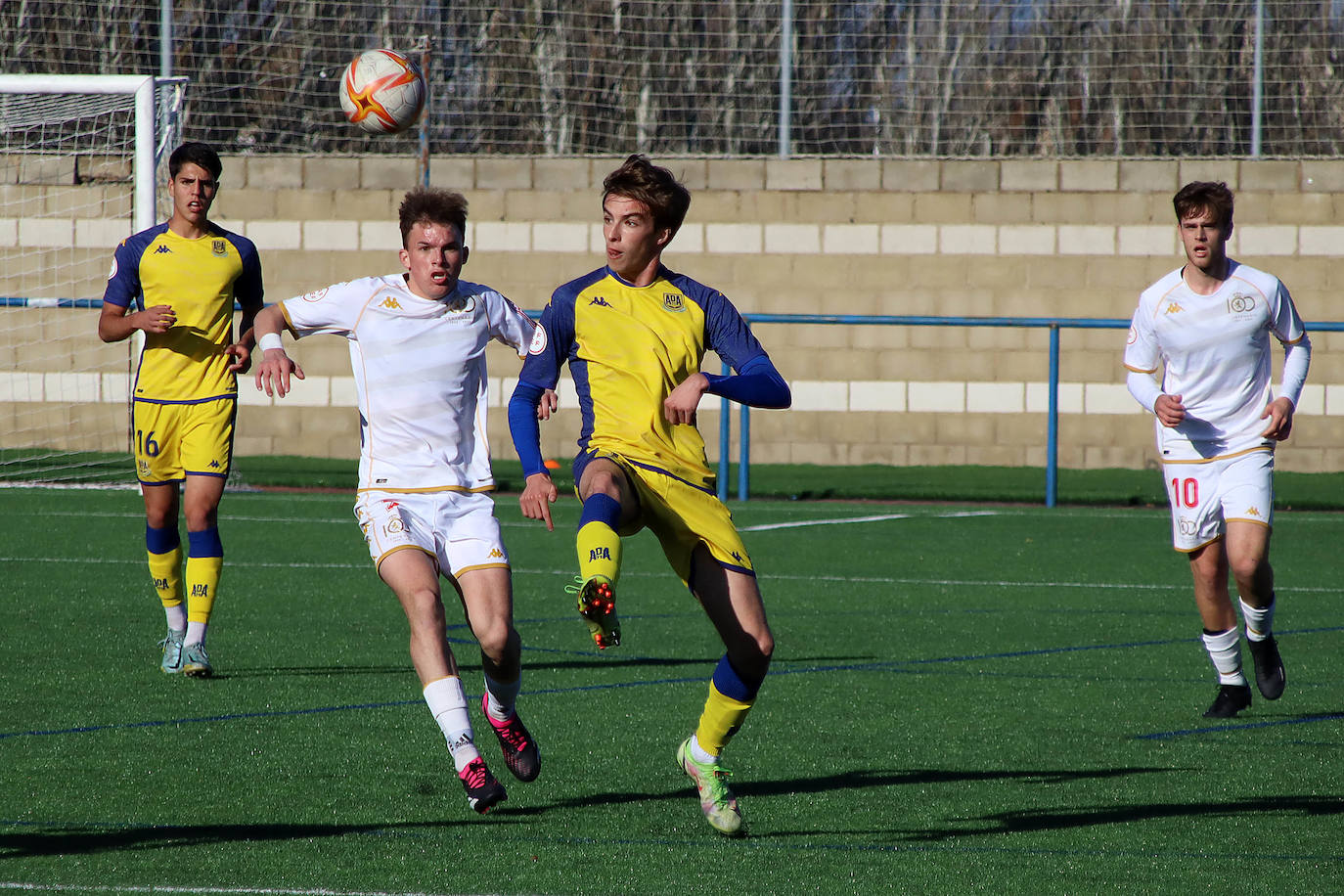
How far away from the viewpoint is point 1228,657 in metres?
6.57

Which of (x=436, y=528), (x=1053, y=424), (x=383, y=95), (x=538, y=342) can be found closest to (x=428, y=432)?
(x=436, y=528)

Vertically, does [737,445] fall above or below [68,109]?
below

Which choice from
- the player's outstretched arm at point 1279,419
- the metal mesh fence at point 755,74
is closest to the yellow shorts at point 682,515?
the player's outstretched arm at point 1279,419

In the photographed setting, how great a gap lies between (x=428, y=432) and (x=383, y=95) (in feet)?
20.1

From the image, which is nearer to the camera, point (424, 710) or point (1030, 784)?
point (1030, 784)

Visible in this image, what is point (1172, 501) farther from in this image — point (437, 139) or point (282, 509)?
point (437, 139)

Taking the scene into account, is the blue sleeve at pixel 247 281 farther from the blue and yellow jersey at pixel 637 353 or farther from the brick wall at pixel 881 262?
the brick wall at pixel 881 262

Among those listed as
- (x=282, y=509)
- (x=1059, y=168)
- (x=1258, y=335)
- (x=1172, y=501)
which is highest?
(x=1059, y=168)

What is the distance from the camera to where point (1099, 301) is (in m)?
17.3

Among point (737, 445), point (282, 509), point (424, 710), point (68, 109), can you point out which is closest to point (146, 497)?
point (424, 710)

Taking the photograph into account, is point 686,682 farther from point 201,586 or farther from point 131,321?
point 131,321

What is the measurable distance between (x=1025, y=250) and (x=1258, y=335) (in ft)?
36.5

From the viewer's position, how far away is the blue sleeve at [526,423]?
4.84m

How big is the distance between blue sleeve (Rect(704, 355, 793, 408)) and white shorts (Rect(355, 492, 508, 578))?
824mm
